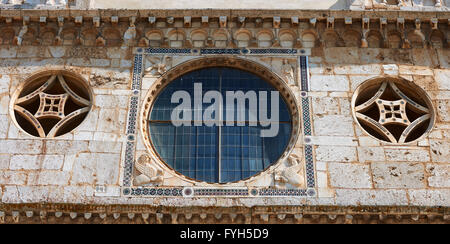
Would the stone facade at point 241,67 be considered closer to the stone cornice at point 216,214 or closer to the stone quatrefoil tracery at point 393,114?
the stone cornice at point 216,214

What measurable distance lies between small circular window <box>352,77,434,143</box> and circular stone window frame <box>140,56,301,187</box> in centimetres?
118

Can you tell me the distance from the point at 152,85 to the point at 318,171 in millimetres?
3471

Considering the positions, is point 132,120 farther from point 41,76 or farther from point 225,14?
point 225,14

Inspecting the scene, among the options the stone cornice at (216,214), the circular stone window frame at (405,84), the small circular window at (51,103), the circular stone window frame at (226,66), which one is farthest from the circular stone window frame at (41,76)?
the circular stone window frame at (405,84)

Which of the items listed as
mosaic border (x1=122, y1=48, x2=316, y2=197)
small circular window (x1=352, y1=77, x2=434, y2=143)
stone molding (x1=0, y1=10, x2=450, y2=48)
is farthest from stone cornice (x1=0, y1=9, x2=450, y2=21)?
small circular window (x1=352, y1=77, x2=434, y2=143)

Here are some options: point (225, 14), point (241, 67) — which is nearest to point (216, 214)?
point (241, 67)

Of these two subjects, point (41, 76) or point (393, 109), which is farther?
point (41, 76)

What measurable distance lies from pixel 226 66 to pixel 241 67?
292mm

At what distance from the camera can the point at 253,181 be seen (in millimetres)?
12891

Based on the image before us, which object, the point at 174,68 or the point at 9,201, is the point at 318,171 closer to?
the point at 174,68

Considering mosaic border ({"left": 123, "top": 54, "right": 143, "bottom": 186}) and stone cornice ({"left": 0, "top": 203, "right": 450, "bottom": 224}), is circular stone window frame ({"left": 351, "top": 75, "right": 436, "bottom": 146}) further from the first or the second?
mosaic border ({"left": 123, "top": 54, "right": 143, "bottom": 186})

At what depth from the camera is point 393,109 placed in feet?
45.5

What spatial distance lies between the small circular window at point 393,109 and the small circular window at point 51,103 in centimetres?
505
